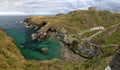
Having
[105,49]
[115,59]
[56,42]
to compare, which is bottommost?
[56,42]

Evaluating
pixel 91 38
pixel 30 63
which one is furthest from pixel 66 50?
pixel 30 63

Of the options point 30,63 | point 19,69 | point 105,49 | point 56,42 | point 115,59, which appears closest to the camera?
point 115,59

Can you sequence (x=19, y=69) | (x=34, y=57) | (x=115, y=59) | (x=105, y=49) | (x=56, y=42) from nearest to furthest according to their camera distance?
(x=115, y=59), (x=19, y=69), (x=34, y=57), (x=105, y=49), (x=56, y=42)

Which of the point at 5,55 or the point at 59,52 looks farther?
the point at 59,52

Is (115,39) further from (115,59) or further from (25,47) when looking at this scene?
(115,59)

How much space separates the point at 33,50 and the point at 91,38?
4155 centimetres

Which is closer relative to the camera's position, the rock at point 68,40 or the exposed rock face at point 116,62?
the exposed rock face at point 116,62

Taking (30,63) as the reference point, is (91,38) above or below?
below

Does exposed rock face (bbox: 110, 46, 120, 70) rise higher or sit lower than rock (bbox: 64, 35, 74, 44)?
higher

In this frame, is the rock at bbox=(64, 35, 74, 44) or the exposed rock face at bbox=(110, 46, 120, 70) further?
the rock at bbox=(64, 35, 74, 44)

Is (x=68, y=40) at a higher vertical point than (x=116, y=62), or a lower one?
lower

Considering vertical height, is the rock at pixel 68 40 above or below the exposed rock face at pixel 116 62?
below

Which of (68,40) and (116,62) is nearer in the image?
(116,62)

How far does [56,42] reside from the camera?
192 meters
